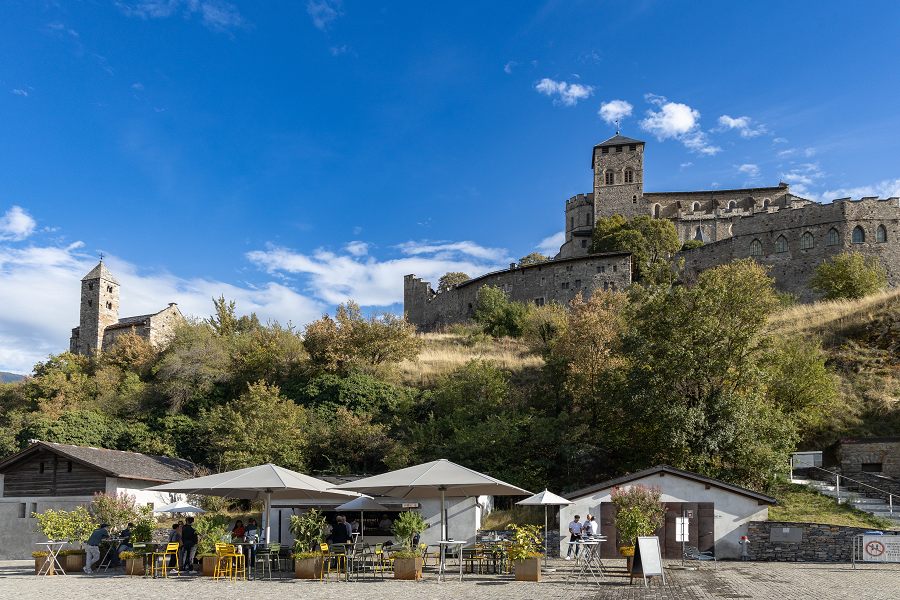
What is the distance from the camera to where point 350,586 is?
511 inches

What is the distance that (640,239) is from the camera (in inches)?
2331

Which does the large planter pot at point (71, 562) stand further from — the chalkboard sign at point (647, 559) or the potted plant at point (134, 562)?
the chalkboard sign at point (647, 559)

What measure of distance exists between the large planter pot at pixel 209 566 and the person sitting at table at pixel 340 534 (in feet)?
9.10

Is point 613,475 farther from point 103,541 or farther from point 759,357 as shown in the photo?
point 103,541

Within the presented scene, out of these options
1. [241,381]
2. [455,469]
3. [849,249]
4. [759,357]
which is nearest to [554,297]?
[849,249]

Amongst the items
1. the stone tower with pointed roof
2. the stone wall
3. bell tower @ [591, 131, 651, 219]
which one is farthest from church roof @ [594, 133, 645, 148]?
the stone wall

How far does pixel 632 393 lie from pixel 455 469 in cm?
980

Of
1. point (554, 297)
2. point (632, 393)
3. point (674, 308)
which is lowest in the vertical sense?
point (632, 393)

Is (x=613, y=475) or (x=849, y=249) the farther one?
(x=849, y=249)

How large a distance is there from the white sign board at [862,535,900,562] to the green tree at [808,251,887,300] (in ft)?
107

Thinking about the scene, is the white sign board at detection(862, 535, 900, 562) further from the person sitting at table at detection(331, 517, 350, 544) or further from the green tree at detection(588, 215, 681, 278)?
the green tree at detection(588, 215, 681, 278)

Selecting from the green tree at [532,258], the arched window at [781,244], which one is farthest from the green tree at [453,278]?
the arched window at [781,244]

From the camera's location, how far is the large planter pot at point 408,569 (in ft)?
→ 46.7

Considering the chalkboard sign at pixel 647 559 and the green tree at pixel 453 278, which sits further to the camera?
the green tree at pixel 453 278
